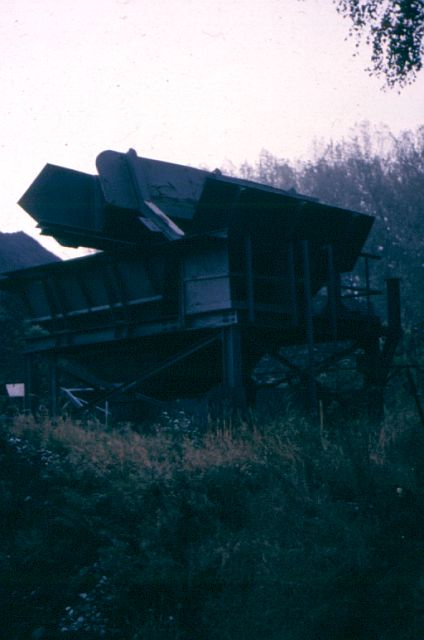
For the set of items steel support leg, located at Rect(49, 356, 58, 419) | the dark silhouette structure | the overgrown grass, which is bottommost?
the overgrown grass

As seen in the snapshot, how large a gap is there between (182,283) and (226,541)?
8425mm

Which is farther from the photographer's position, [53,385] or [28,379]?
[28,379]

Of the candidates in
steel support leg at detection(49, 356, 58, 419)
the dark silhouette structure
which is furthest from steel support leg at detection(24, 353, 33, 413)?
steel support leg at detection(49, 356, 58, 419)

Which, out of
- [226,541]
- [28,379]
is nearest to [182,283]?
[28,379]

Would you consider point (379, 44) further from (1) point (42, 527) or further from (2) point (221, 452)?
(1) point (42, 527)

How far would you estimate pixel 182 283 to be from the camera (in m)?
14.9

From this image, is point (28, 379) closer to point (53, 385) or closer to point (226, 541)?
point (53, 385)

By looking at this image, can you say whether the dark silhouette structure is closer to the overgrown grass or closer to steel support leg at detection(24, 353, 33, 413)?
steel support leg at detection(24, 353, 33, 413)

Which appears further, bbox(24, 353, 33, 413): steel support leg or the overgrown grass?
bbox(24, 353, 33, 413): steel support leg

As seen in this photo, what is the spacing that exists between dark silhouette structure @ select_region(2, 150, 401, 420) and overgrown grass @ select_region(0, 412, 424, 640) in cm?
475

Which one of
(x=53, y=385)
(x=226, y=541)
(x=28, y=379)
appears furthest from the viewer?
(x=28, y=379)

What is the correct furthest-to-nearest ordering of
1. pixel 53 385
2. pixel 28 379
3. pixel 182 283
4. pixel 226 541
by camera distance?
pixel 28 379, pixel 53 385, pixel 182 283, pixel 226 541

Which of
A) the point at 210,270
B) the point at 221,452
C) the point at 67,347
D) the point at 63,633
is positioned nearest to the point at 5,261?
the point at 67,347

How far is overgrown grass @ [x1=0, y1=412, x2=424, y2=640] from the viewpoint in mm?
5988
